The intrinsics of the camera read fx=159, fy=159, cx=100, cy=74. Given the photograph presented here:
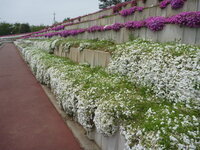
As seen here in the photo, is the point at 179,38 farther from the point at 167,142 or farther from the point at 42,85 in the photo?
the point at 42,85

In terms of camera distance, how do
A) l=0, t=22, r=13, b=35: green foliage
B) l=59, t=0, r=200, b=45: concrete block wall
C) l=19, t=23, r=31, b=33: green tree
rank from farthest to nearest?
l=0, t=22, r=13, b=35: green foliage < l=19, t=23, r=31, b=33: green tree < l=59, t=0, r=200, b=45: concrete block wall

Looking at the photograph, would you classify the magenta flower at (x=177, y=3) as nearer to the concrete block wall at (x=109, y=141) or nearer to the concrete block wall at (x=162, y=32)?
the concrete block wall at (x=162, y=32)

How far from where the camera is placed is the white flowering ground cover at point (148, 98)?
1448 millimetres

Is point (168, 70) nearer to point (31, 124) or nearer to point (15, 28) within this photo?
point (31, 124)

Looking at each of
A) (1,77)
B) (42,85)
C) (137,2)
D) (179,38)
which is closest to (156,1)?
(137,2)

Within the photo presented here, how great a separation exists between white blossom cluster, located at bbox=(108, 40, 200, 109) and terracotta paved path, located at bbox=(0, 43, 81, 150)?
1.67m

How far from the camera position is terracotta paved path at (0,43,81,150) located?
2.85 meters

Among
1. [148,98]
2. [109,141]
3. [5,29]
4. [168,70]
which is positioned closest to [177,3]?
[168,70]

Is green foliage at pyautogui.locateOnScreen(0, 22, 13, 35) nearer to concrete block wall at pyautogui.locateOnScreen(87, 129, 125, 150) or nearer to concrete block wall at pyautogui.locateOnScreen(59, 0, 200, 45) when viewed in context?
concrete block wall at pyautogui.locateOnScreen(59, 0, 200, 45)

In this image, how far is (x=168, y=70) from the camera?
206 cm

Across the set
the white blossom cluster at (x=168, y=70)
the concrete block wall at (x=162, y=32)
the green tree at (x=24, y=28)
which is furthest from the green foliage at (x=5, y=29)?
the white blossom cluster at (x=168, y=70)

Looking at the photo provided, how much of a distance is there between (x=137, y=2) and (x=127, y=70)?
3.68 meters

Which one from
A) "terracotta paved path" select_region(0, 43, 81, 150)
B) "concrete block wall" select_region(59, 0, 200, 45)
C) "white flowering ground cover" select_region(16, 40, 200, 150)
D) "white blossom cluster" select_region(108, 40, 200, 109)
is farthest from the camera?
"terracotta paved path" select_region(0, 43, 81, 150)

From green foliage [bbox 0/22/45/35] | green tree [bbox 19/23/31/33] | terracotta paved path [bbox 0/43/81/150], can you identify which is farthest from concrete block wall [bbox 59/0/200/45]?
green tree [bbox 19/23/31/33]
